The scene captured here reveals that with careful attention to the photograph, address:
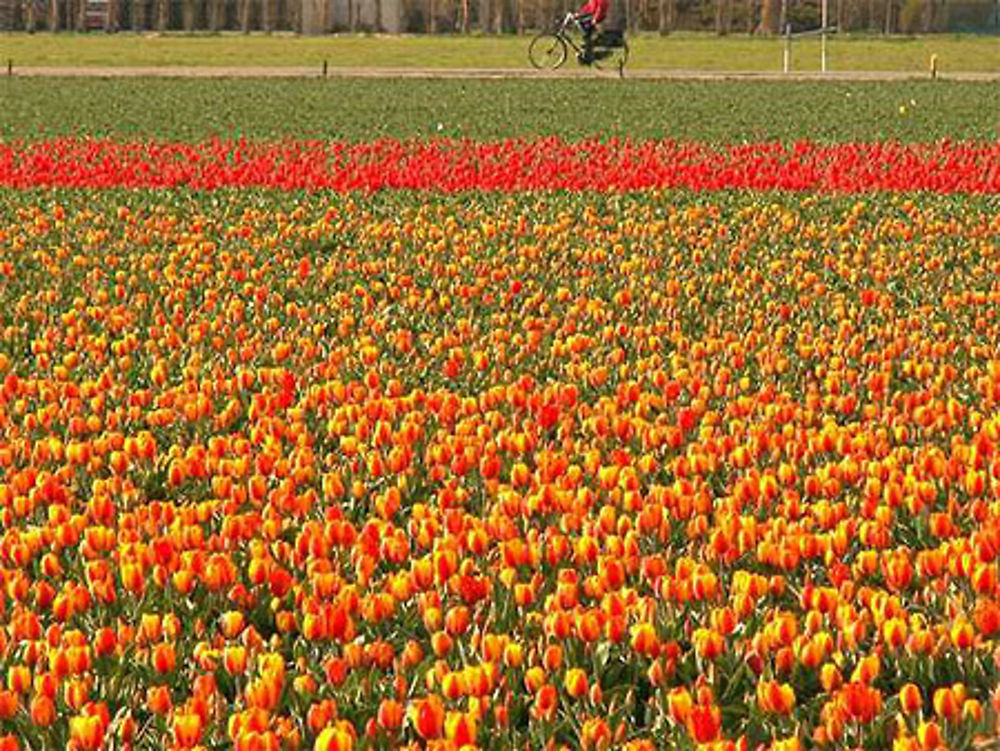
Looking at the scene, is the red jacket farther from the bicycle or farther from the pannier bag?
the pannier bag

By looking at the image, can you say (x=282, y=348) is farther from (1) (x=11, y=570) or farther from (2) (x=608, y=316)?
(1) (x=11, y=570)

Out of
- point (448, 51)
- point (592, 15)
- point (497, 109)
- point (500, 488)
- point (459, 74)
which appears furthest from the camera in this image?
point (448, 51)

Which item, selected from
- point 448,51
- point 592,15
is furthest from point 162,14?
point 592,15

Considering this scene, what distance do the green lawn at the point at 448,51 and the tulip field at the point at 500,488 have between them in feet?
122

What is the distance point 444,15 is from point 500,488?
62.3 meters

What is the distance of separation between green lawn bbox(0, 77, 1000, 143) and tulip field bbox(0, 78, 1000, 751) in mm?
12298

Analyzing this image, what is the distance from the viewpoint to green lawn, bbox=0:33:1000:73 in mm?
49250

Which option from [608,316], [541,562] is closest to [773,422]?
[541,562]

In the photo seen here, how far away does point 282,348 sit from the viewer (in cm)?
827

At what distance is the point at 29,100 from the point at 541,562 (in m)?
29.0

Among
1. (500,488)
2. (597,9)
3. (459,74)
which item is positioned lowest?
(500,488)

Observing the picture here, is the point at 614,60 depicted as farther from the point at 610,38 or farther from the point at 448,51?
the point at 448,51

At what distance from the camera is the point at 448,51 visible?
55312 mm

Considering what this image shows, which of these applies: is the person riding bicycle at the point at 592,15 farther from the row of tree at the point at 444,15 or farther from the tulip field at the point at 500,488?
the tulip field at the point at 500,488
